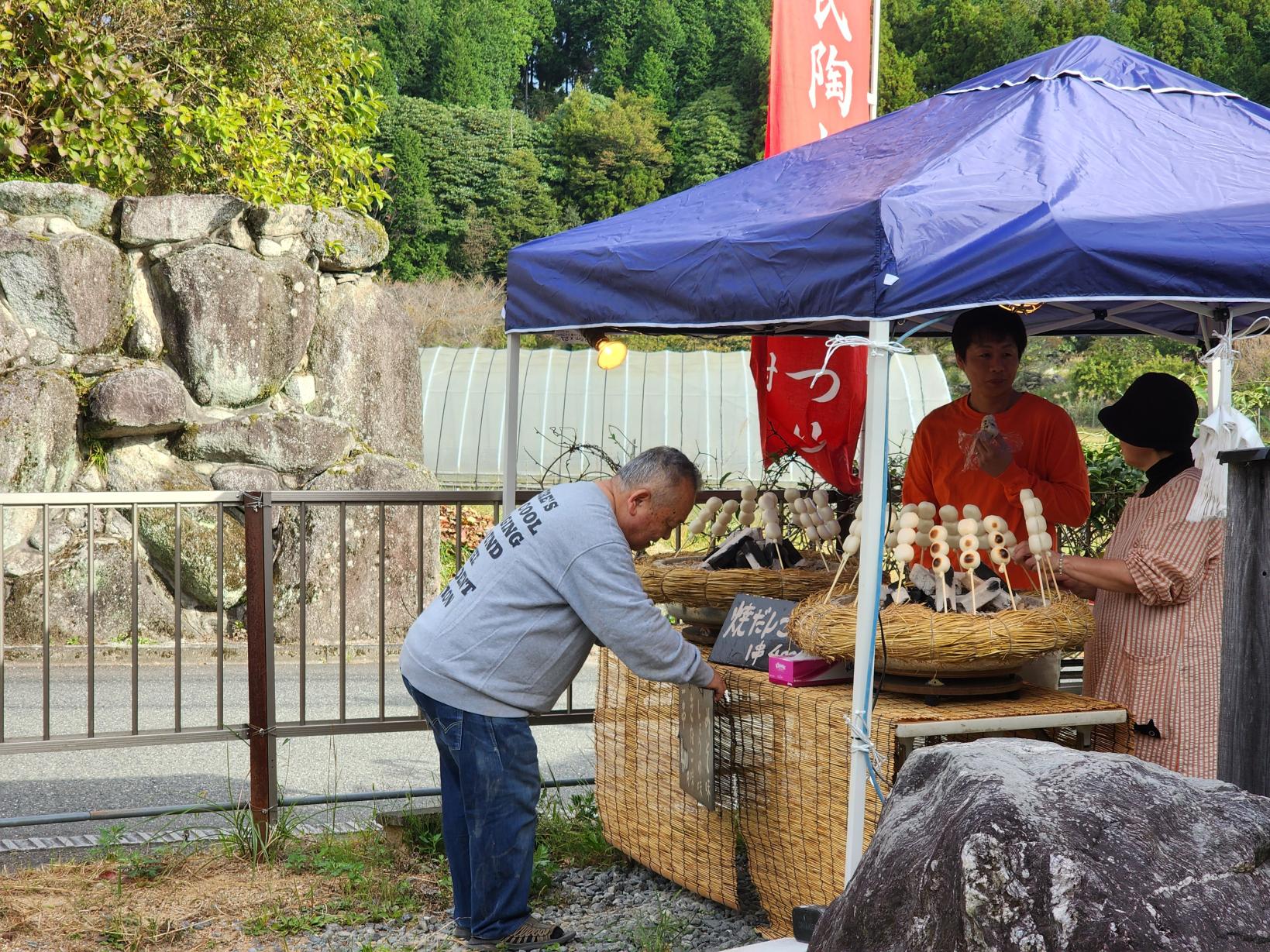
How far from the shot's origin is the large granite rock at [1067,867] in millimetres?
1678

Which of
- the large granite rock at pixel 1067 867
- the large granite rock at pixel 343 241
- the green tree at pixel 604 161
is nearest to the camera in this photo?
the large granite rock at pixel 1067 867

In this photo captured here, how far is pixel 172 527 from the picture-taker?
9969 mm

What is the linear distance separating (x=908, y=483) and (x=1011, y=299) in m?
1.49

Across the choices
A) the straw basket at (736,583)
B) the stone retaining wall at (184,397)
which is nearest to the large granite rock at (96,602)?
the stone retaining wall at (184,397)

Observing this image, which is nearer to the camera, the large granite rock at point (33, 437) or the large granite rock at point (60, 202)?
the large granite rock at point (33, 437)

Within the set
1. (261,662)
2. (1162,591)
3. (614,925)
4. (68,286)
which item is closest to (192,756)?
(261,662)

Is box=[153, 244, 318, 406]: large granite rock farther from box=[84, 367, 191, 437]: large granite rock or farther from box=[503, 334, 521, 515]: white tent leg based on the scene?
box=[503, 334, 521, 515]: white tent leg

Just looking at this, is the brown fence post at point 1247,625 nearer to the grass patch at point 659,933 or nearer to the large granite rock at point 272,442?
the grass patch at point 659,933

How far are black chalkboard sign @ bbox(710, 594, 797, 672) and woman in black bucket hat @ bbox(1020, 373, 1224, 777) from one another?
2.72ft

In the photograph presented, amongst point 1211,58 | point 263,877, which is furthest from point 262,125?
point 1211,58

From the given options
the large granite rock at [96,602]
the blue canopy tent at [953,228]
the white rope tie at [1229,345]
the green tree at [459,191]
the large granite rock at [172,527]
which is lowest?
the large granite rock at [96,602]

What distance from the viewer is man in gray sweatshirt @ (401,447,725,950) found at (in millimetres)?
3398

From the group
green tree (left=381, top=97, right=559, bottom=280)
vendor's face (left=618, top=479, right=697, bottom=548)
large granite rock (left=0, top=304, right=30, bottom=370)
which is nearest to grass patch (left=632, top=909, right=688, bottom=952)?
vendor's face (left=618, top=479, right=697, bottom=548)

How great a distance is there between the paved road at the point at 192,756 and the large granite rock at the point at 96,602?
2.14ft
